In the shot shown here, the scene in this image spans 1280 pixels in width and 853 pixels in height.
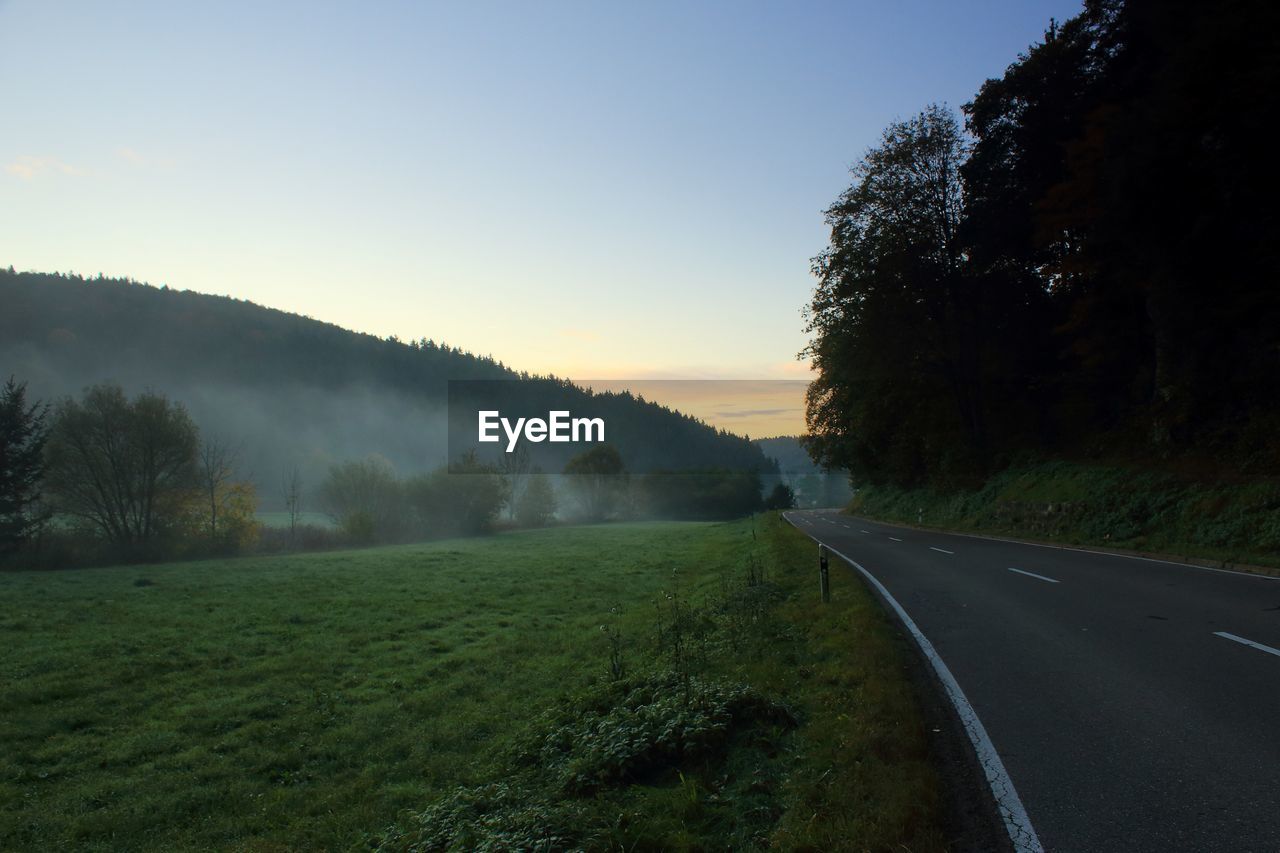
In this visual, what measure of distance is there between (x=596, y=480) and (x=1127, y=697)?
103m

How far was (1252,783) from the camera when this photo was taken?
15.8ft

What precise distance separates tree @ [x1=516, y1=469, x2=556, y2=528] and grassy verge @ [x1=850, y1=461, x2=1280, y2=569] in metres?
60.0

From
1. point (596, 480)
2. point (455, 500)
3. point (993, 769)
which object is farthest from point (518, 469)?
point (993, 769)

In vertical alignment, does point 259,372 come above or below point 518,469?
above

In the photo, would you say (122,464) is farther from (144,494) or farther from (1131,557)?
(1131,557)

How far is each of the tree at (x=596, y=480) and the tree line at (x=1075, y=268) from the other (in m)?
64.6

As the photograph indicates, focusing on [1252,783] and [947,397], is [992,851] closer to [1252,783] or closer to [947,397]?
[1252,783]

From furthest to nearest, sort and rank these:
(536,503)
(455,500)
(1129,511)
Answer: (536,503) < (455,500) < (1129,511)

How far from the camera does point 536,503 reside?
295 feet

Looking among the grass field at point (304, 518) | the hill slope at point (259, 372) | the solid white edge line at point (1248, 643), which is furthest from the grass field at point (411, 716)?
the hill slope at point (259, 372)

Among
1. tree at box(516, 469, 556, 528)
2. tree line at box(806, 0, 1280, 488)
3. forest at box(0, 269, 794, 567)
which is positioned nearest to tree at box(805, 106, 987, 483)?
tree line at box(806, 0, 1280, 488)

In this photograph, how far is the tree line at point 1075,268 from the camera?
19.5 m

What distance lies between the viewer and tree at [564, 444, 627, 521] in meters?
108

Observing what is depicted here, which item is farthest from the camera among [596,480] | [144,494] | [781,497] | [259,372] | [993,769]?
[259,372]
